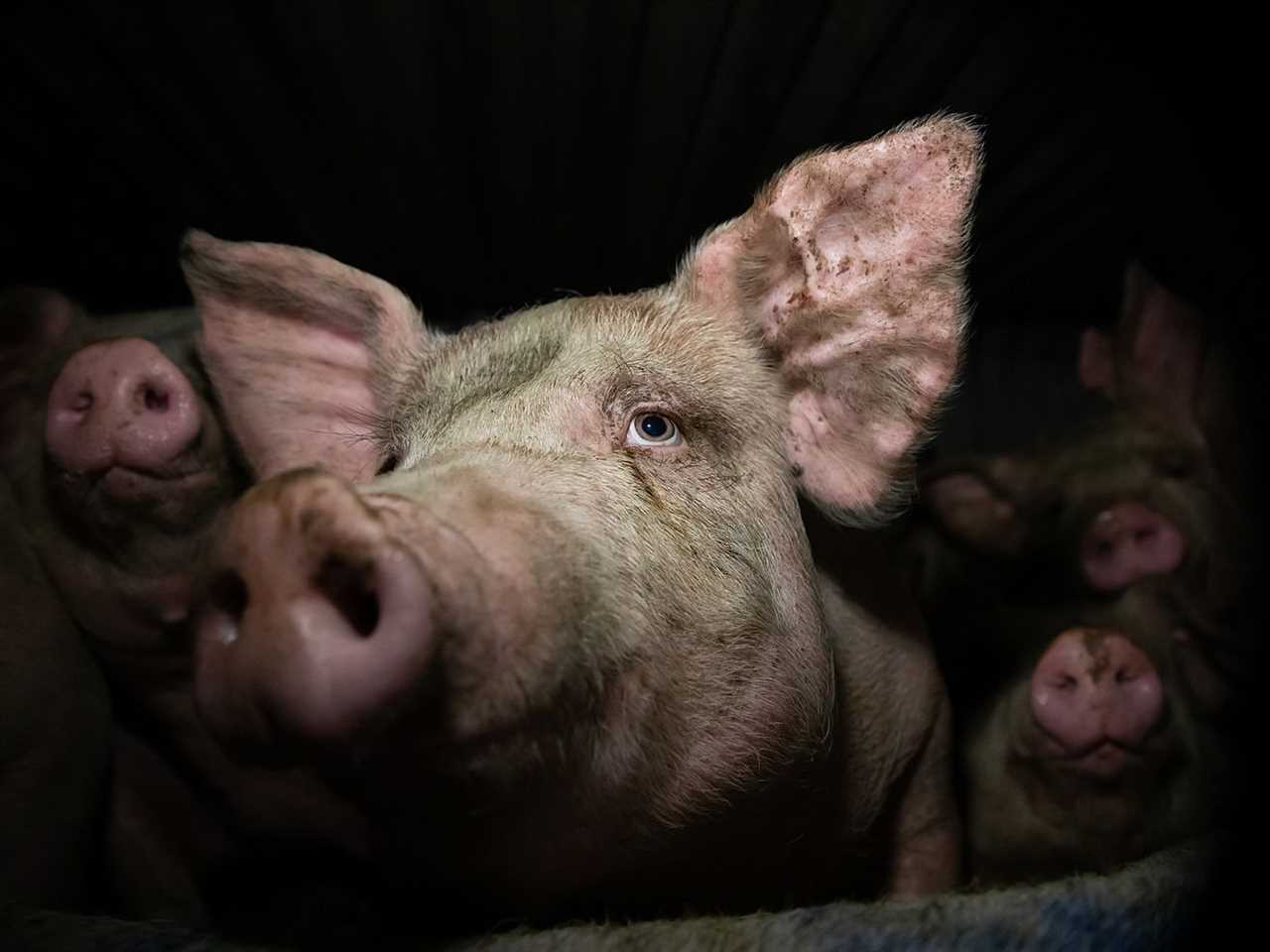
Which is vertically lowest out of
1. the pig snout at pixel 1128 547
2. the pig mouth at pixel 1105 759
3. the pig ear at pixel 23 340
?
the pig mouth at pixel 1105 759

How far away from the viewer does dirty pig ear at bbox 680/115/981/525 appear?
72.4 inches

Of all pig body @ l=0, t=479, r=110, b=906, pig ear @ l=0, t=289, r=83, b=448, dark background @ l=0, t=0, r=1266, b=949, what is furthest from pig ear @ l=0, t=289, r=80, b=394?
pig body @ l=0, t=479, r=110, b=906

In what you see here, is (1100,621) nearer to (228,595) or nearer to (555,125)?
(555,125)

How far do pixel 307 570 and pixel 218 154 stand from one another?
2.51 metres

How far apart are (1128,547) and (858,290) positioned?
1.64m

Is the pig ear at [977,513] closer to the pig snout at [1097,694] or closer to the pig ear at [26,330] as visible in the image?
the pig snout at [1097,694]

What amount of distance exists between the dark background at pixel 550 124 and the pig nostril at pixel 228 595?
65.0 inches

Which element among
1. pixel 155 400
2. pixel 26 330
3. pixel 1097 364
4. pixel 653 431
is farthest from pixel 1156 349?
pixel 26 330

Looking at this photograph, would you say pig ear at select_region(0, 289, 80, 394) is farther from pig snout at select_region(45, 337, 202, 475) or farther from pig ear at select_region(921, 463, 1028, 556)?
pig ear at select_region(921, 463, 1028, 556)

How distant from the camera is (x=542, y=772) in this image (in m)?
1.34

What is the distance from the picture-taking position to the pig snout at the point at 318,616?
105 cm

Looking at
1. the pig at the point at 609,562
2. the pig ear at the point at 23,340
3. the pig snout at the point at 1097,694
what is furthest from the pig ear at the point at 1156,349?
the pig ear at the point at 23,340

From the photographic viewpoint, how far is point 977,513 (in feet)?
11.7

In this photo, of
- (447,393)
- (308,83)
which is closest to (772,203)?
(447,393)
